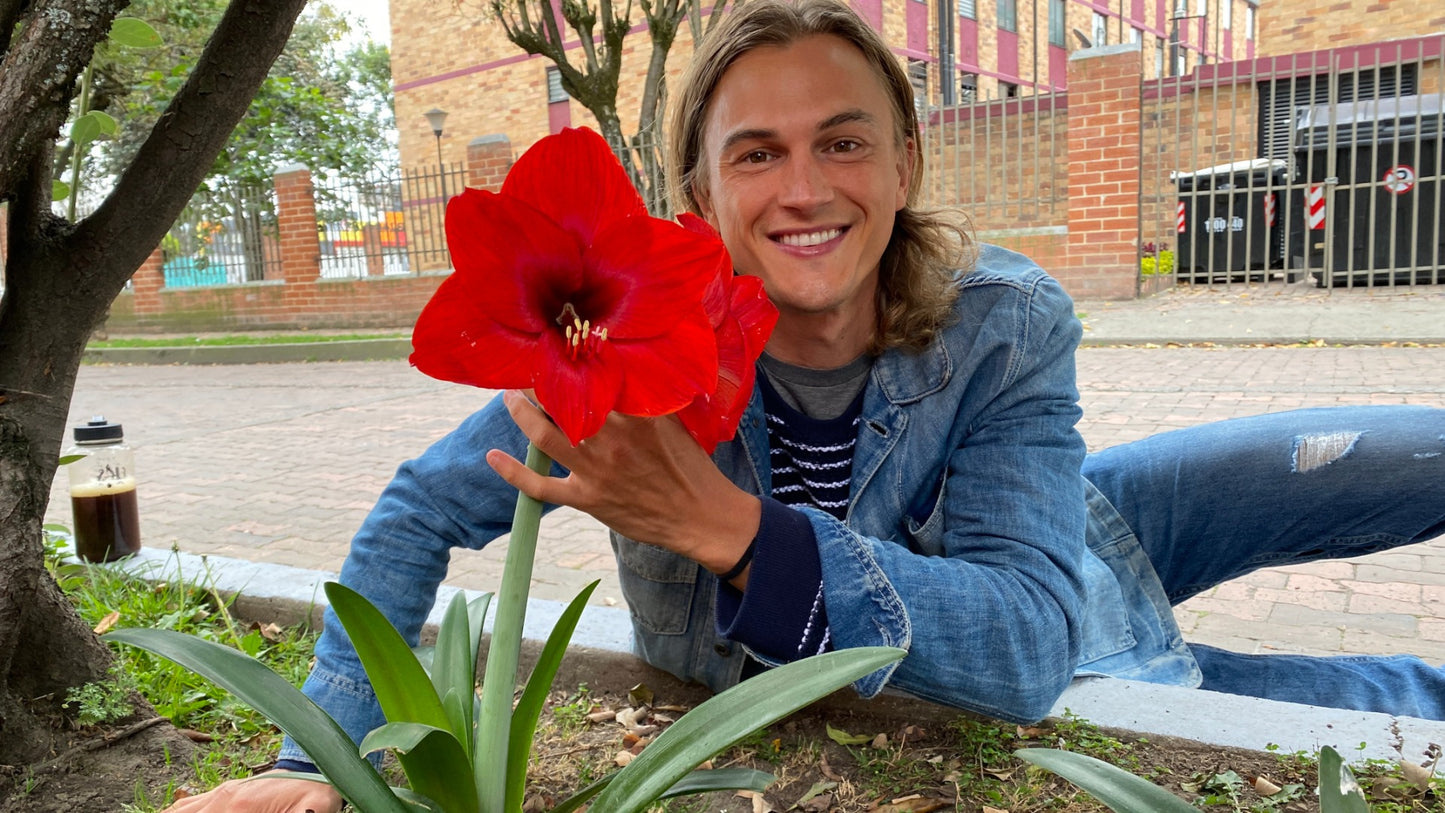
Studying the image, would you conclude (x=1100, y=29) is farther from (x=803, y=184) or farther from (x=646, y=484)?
(x=646, y=484)

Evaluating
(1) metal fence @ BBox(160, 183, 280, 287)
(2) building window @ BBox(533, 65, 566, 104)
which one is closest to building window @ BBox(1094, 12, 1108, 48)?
(2) building window @ BBox(533, 65, 566, 104)

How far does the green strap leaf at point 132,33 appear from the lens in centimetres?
178

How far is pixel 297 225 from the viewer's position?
1622 cm

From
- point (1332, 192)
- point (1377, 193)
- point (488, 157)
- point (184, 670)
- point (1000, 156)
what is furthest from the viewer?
point (488, 157)

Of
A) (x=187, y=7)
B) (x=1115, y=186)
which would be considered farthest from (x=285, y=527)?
(x=187, y=7)

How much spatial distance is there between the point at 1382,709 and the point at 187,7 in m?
15.6

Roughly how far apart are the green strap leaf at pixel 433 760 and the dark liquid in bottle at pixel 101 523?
2.68m

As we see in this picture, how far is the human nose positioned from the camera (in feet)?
5.60

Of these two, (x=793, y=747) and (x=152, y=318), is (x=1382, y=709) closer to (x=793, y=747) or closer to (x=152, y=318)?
(x=793, y=747)

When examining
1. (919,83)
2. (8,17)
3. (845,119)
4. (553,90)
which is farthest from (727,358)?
(553,90)

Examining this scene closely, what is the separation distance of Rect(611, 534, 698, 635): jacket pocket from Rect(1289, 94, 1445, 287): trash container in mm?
11234

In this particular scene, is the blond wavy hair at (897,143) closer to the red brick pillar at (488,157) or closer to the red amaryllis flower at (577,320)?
the red amaryllis flower at (577,320)

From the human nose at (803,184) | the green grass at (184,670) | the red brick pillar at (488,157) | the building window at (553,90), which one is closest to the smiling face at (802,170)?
the human nose at (803,184)

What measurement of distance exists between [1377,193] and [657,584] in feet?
38.8
